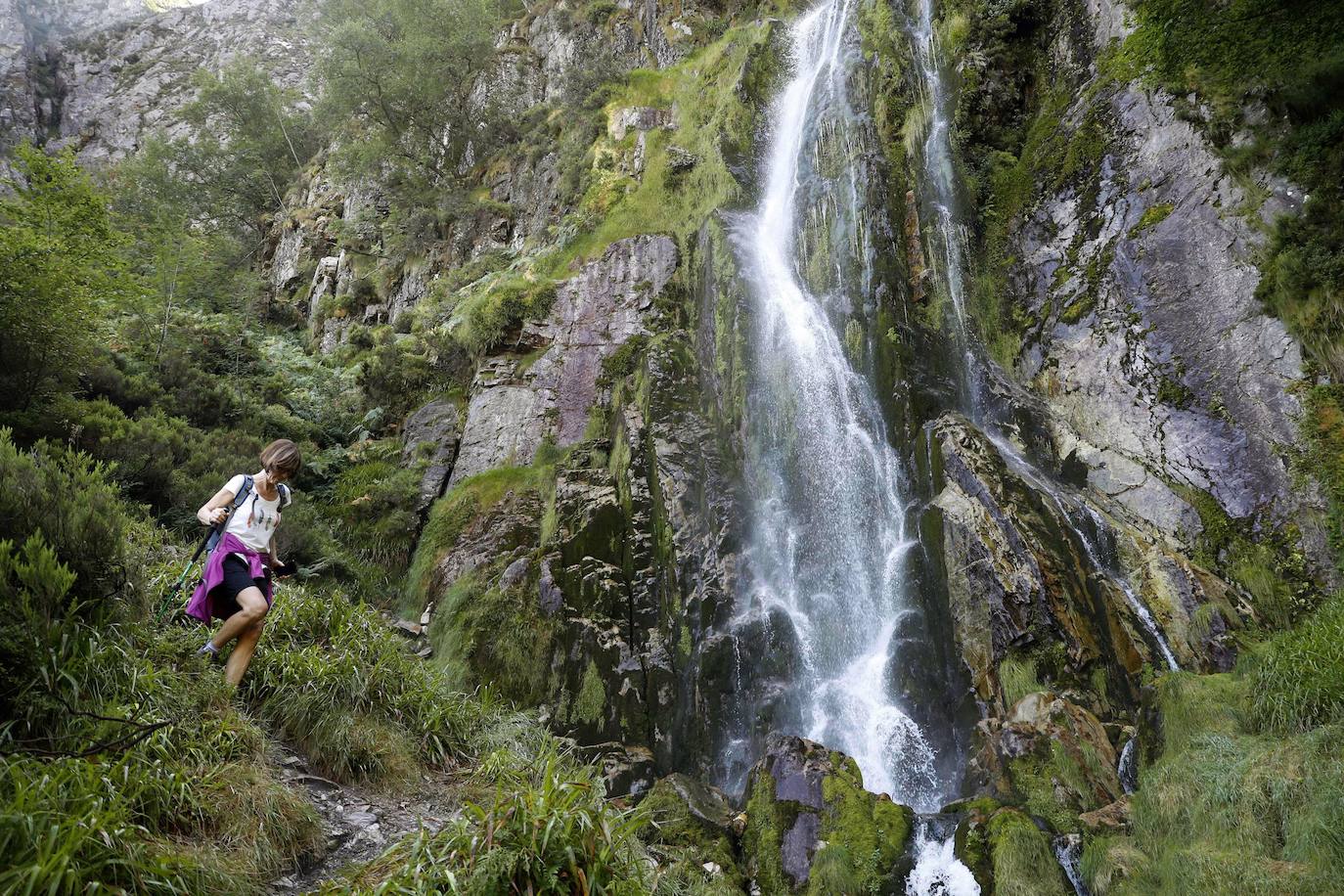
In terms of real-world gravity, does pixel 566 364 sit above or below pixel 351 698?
above

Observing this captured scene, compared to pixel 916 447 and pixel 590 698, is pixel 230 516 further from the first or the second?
pixel 916 447

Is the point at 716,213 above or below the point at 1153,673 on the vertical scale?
above

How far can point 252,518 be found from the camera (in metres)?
4.31

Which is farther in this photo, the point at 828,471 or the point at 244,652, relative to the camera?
the point at 828,471

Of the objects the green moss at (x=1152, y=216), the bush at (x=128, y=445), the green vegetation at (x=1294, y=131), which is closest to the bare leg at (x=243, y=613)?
the bush at (x=128, y=445)

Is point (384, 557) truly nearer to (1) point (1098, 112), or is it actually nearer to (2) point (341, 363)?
(2) point (341, 363)

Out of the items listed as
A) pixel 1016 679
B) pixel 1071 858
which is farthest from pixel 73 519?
pixel 1016 679

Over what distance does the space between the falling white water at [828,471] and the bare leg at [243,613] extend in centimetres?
645

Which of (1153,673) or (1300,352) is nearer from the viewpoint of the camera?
(1153,673)

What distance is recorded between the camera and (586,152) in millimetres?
16906

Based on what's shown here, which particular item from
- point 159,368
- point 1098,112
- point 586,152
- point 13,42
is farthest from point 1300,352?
point 13,42

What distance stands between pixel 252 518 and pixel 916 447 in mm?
8819

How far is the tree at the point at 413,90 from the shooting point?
19734 mm

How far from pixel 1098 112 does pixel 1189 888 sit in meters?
12.2
